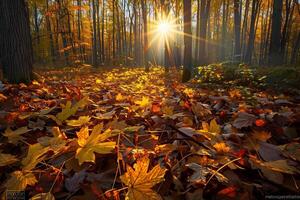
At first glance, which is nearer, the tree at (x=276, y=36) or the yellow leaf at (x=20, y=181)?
the yellow leaf at (x=20, y=181)

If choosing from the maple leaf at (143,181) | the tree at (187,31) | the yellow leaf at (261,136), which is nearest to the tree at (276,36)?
the tree at (187,31)

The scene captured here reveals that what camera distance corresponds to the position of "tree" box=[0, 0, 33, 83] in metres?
3.54

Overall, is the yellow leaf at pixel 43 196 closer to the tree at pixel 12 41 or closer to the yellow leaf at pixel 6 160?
the yellow leaf at pixel 6 160

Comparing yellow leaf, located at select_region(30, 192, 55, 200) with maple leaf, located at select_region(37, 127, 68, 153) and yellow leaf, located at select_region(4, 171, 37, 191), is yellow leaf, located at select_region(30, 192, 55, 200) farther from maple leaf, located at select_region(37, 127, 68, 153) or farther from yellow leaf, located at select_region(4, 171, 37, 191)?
maple leaf, located at select_region(37, 127, 68, 153)

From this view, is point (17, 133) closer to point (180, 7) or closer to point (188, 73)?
point (188, 73)

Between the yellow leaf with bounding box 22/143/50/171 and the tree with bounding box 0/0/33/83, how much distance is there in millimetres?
3163

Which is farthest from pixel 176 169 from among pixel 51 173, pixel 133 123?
pixel 133 123

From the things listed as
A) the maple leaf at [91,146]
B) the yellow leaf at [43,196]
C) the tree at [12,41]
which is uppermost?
the tree at [12,41]

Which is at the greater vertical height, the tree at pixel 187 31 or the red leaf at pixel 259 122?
the tree at pixel 187 31

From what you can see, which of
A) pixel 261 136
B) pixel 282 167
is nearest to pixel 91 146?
pixel 282 167

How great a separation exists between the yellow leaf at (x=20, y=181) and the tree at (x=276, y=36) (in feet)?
28.9

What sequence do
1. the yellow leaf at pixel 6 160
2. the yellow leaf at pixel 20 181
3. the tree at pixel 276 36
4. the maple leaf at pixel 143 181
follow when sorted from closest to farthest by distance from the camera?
the maple leaf at pixel 143 181, the yellow leaf at pixel 20 181, the yellow leaf at pixel 6 160, the tree at pixel 276 36

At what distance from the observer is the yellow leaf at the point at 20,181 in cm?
81

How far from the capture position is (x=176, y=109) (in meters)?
2.06
